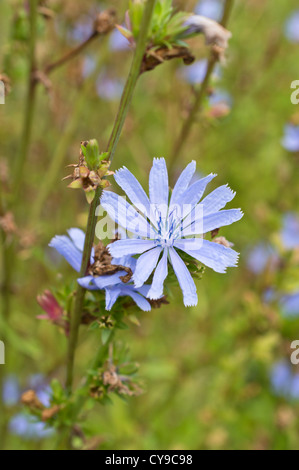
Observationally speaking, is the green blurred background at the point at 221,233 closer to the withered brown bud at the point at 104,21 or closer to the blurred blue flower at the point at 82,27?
the blurred blue flower at the point at 82,27

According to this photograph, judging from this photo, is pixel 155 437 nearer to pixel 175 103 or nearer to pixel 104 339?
pixel 104 339

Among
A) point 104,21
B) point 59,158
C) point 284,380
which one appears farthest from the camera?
point 284,380

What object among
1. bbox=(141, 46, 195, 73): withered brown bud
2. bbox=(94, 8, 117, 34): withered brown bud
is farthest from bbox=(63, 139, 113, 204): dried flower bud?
bbox=(94, 8, 117, 34): withered brown bud

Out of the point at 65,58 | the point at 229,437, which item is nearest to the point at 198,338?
the point at 229,437

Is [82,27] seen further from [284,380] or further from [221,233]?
[284,380]

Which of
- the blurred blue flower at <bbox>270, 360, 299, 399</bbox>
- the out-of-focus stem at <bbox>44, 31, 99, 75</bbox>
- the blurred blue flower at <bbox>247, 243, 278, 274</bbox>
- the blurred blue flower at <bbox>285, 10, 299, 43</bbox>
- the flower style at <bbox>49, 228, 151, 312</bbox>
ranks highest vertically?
the blurred blue flower at <bbox>285, 10, 299, 43</bbox>

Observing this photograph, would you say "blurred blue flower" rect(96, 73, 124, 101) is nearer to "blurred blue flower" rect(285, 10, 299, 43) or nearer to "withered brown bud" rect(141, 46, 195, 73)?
"blurred blue flower" rect(285, 10, 299, 43)

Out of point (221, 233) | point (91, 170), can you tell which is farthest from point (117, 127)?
point (221, 233)

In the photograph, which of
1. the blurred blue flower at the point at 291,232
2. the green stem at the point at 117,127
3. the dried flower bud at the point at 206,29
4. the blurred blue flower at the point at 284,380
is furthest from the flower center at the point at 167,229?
the blurred blue flower at the point at 284,380
